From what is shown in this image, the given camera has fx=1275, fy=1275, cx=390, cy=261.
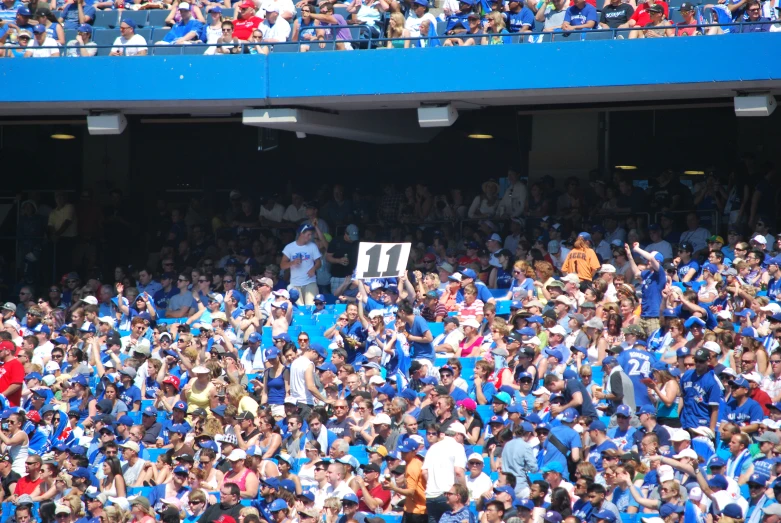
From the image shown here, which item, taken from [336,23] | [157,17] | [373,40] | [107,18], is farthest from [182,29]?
[373,40]

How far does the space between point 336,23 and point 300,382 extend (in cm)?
584

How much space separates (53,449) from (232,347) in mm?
2474

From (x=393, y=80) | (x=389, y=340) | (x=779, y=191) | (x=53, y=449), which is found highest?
(x=393, y=80)

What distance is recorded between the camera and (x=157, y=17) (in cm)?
1842

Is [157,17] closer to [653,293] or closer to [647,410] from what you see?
[653,293]

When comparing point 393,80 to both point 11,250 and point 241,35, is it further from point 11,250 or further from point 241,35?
point 11,250

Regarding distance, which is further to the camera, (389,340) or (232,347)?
(232,347)

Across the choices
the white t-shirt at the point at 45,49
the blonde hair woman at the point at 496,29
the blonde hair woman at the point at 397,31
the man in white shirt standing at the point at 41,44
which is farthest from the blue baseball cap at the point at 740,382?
the man in white shirt standing at the point at 41,44

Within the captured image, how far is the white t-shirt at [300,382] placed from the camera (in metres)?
13.1

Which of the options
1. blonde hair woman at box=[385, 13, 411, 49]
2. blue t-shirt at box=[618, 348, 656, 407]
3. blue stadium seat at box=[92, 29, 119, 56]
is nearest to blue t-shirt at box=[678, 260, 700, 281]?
blue t-shirt at box=[618, 348, 656, 407]

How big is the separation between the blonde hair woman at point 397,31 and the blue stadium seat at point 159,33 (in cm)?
322

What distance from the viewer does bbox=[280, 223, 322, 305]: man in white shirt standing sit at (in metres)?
16.7

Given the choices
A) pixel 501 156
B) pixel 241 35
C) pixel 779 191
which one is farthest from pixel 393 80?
pixel 779 191

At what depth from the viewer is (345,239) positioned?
1756 centimetres
